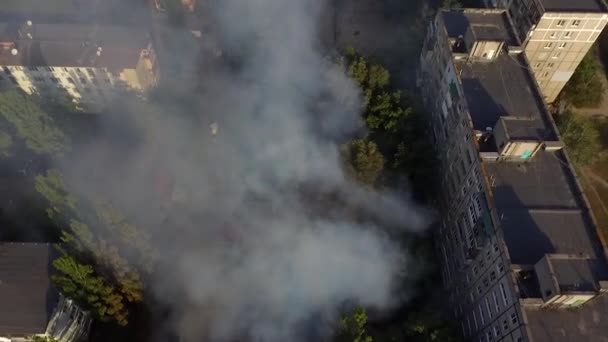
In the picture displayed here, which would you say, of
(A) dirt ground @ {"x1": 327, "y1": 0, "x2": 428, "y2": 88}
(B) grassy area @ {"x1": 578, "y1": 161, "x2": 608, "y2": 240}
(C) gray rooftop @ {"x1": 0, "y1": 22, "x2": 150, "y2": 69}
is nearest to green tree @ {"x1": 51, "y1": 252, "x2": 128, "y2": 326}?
(C) gray rooftop @ {"x1": 0, "y1": 22, "x2": 150, "y2": 69}

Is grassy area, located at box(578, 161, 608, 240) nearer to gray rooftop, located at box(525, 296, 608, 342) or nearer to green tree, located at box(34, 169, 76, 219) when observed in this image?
gray rooftop, located at box(525, 296, 608, 342)

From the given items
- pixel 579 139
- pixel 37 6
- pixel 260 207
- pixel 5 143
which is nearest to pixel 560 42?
pixel 579 139

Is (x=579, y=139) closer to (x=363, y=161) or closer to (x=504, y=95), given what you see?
(x=504, y=95)

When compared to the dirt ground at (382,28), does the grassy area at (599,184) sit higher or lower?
lower

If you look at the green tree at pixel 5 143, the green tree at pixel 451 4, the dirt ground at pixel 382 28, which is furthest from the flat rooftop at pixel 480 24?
the green tree at pixel 5 143

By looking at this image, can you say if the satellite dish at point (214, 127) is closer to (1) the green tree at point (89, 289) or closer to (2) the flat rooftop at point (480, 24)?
(1) the green tree at point (89, 289)

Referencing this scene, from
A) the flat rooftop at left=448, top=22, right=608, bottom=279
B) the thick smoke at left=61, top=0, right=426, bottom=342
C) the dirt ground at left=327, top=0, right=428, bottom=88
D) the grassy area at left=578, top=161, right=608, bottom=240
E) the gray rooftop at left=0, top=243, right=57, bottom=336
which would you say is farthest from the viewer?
the dirt ground at left=327, top=0, right=428, bottom=88

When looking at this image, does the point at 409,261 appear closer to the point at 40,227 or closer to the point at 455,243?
the point at 455,243
